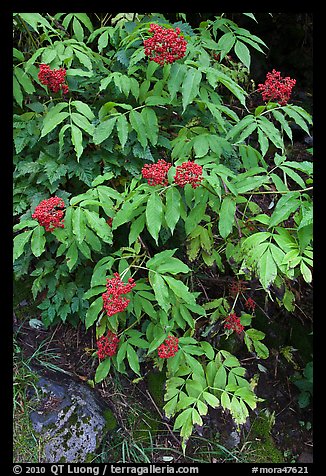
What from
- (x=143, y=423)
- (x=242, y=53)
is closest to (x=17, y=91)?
(x=242, y=53)

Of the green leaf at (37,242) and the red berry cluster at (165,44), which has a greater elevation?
the red berry cluster at (165,44)

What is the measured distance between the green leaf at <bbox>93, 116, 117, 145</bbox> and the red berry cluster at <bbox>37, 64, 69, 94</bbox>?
35 centimetres

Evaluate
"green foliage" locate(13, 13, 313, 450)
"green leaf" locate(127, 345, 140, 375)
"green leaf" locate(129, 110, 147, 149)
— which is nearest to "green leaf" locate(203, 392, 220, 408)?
"green foliage" locate(13, 13, 313, 450)

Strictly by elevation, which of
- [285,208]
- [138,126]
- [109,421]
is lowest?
[109,421]

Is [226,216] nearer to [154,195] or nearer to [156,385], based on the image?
[154,195]

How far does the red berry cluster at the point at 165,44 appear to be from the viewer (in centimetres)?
231

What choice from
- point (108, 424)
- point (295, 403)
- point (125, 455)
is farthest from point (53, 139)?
point (295, 403)

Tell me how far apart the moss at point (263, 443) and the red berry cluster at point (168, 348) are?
3.16 ft

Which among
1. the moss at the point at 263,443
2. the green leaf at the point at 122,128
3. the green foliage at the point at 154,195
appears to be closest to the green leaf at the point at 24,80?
the green foliage at the point at 154,195

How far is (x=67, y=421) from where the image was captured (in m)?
2.71

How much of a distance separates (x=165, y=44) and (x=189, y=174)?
27.8 inches

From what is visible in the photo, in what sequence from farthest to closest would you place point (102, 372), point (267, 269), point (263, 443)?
point (263, 443) → point (102, 372) → point (267, 269)

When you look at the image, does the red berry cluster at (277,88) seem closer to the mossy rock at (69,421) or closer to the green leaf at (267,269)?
the green leaf at (267,269)

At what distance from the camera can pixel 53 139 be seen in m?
2.80
